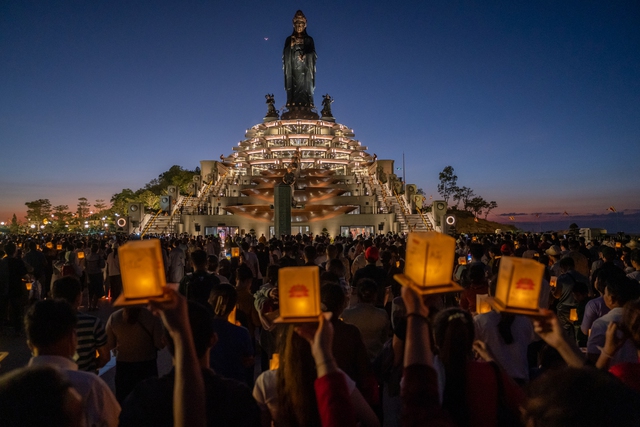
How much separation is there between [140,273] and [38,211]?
9115cm

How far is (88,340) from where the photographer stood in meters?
3.77

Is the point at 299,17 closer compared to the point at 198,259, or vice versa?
the point at 198,259

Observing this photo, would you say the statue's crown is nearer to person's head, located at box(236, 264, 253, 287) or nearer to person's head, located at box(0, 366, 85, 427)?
person's head, located at box(236, 264, 253, 287)

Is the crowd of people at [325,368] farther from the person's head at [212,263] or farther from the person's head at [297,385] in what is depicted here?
the person's head at [212,263]

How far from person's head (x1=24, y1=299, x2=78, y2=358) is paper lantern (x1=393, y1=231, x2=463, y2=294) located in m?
2.17

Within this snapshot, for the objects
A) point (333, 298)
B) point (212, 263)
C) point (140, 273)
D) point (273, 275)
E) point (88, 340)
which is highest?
point (140, 273)

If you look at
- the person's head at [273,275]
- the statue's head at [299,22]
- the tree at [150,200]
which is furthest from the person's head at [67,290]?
the tree at [150,200]

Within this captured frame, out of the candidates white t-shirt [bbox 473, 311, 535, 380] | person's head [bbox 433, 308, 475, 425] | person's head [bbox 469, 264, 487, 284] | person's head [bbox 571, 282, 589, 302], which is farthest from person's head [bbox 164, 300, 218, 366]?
person's head [bbox 571, 282, 589, 302]

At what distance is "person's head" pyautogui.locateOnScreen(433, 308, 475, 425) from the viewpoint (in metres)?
2.22

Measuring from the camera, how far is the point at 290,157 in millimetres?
50719

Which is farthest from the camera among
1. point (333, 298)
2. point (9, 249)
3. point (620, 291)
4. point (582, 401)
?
point (9, 249)

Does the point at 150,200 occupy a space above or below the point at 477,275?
above

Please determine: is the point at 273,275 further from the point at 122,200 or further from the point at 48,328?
the point at 122,200

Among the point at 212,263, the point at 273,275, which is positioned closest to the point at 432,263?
→ the point at 273,275
